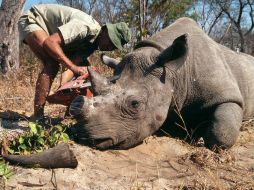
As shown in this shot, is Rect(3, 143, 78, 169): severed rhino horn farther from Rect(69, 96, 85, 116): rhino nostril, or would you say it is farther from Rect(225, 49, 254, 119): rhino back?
Rect(225, 49, 254, 119): rhino back

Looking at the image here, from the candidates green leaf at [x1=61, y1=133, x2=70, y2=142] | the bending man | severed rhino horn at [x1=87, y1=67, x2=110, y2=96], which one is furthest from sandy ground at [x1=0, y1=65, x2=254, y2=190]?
the bending man

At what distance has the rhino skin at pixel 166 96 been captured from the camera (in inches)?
197

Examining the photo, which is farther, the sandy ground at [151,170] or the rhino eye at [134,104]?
the rhino eye at [134,104]

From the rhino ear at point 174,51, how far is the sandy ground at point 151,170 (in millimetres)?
899

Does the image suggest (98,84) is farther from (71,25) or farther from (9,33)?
(9,33)

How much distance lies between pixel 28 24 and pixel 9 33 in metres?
5.79

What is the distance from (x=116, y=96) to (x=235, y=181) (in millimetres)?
1525

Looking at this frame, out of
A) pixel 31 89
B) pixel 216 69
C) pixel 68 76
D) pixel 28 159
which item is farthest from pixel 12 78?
pixel 28 159

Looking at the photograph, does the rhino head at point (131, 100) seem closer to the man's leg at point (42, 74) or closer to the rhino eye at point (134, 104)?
the rhino eye at point (134, 104)

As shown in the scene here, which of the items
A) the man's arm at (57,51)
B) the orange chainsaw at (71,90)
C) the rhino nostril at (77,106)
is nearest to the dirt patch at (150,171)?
the rhino nostril at (77,106)

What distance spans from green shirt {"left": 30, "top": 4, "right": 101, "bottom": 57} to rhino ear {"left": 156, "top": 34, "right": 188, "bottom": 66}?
1284mm

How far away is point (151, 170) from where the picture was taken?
4.59m

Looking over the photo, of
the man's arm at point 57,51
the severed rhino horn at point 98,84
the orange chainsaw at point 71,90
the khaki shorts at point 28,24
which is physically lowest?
the orange chainsaw at point 71,90

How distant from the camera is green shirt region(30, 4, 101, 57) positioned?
20.9 ft
